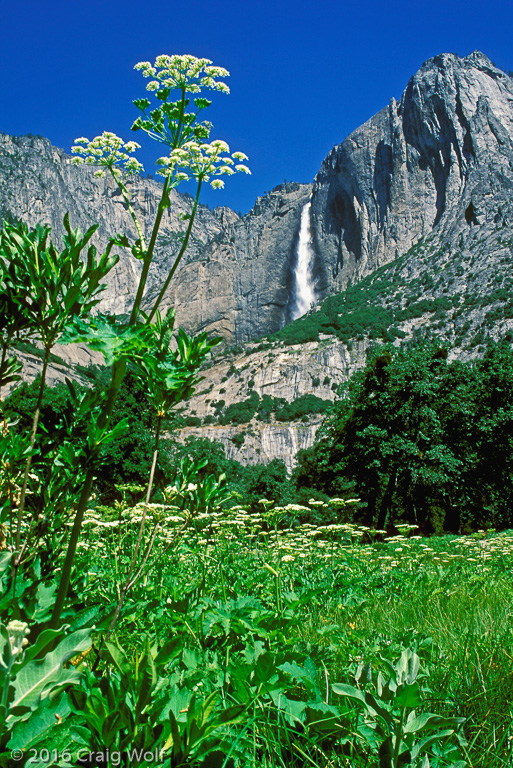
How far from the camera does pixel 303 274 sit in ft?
416

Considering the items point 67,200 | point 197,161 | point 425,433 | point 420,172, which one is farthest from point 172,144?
point 67,200

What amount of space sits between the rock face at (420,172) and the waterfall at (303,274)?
365cm

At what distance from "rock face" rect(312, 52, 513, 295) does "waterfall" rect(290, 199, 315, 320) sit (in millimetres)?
3654

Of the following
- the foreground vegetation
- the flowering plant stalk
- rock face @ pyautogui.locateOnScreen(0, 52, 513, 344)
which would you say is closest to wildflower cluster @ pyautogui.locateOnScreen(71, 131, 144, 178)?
the flowering plant stalk

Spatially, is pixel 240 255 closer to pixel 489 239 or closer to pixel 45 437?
pixel 489 239

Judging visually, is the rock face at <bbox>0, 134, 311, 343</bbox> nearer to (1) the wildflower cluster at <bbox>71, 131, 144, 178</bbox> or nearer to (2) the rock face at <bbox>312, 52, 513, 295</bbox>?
(2) the rock face at <bbox>312, 52, 513, 295</bbox>

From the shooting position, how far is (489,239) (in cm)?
7719

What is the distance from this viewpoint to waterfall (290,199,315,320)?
124188 millimetres

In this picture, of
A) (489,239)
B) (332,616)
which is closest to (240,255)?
(489,239)

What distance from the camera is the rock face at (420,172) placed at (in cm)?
9044

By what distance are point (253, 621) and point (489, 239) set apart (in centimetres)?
8857

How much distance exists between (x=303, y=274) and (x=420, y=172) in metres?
38.1

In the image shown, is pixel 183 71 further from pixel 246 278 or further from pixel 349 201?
pixel 246 278

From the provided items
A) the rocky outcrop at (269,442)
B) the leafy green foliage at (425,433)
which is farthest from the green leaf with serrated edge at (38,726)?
the rocky outcrop at (269,442)
